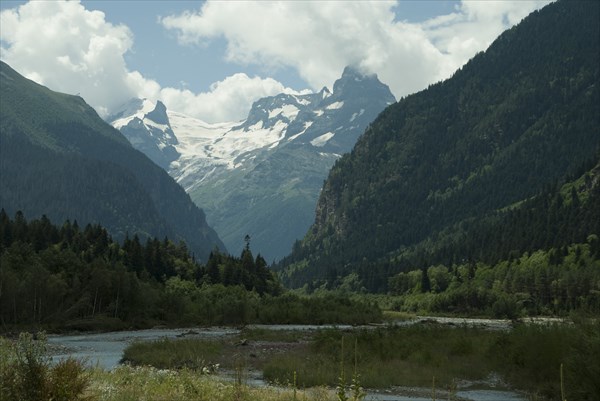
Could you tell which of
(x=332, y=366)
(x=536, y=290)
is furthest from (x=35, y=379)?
(x=536, y=290)

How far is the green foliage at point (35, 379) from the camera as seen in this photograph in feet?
58.6

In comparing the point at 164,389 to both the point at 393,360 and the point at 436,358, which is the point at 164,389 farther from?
the point at 436,358

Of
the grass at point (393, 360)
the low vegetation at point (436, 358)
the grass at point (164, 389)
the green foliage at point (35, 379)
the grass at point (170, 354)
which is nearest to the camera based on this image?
the green foliage at point (35, 379)

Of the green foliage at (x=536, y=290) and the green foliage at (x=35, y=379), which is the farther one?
the green foliage at (x=536, y=290)

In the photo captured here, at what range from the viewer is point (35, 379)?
1808cm

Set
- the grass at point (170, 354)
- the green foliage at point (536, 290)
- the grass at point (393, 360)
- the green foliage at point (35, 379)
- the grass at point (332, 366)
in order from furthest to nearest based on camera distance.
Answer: the green foliage at point (536, 290)
the grass at point (170, 354)
the grass at point (393, 360)
the grass at point (332, 366)
the green foliage at point (35, 379)

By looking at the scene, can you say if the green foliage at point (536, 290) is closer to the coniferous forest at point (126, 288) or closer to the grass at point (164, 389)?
the coniferous forest at point (126, 288)

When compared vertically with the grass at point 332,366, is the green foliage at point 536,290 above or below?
above

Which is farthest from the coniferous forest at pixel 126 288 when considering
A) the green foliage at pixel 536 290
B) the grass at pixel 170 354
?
the green foliage at pixel 536 290

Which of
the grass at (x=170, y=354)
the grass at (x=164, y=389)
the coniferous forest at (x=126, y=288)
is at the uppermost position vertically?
the coniferous forest at (x=126, y=288)

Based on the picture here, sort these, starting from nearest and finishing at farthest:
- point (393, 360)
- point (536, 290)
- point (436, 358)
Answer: point (393, 360) → point (436, 358) → point (536, 290)

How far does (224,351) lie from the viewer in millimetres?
70562

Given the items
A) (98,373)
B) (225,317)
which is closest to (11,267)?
(225,317)

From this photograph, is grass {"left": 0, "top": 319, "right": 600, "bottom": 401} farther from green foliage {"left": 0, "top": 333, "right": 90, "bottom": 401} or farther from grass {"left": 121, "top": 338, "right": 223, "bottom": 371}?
grass {"left": 121, "top": 338, "right": 223, "bottom": 371}
